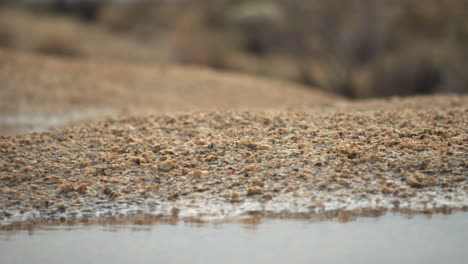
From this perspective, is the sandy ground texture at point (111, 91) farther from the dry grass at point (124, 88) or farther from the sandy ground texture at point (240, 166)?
the sandy ground texture at point (240, 166)

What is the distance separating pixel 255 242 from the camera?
2.02 meters

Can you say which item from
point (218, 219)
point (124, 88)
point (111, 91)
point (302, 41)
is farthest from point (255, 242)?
point (302, 41)

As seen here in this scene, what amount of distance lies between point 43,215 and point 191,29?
32.9 ft

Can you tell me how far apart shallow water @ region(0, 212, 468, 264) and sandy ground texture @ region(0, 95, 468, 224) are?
171 mm

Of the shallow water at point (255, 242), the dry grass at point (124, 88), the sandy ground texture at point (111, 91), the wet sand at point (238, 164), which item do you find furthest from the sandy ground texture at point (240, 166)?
the dry grass at point (124, 88)

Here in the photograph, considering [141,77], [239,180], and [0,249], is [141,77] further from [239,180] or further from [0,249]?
[0,249]

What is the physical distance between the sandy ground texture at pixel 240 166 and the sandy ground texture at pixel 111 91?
7.09 ft

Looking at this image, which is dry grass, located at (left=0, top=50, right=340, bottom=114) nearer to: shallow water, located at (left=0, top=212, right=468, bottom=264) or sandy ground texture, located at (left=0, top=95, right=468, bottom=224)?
sandy ground texture, located at (left=0, top=95, right=468, bottom=224)

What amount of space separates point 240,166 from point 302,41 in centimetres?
898

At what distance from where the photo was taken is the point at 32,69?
7.62 meters

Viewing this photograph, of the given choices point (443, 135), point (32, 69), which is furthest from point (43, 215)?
point (32, 69)

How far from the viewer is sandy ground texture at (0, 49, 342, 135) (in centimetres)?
616

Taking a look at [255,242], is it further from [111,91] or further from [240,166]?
[111,91]

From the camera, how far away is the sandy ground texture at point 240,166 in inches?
96.7
